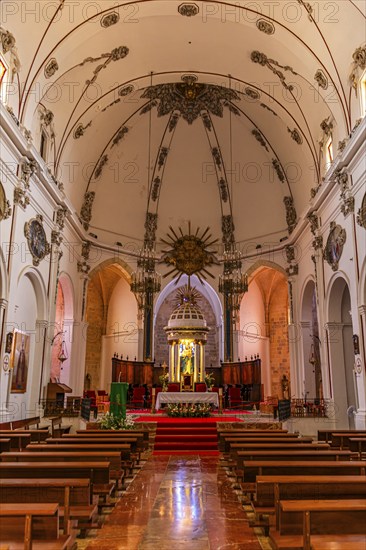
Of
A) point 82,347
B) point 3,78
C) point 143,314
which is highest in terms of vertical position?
point 3,78

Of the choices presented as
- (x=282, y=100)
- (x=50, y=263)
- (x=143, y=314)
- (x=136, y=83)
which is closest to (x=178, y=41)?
(x=136, y=83)

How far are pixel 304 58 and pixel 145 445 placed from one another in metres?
11.8

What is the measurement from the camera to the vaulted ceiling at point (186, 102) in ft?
42.9

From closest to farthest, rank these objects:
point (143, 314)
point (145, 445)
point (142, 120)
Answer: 1. point (145, 445)
2. point (142, 120)
3. point (143, 314)

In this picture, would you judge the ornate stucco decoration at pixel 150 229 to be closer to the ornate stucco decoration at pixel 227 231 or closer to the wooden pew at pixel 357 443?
the ornate stucco decoration at pixel 227 231

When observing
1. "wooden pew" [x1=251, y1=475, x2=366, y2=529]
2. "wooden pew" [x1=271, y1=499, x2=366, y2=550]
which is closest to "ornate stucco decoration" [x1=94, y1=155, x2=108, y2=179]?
"wooden pew" [x1=251, y1=475, x2=366, y2=529]

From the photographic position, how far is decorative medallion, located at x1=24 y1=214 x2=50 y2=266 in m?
13.7

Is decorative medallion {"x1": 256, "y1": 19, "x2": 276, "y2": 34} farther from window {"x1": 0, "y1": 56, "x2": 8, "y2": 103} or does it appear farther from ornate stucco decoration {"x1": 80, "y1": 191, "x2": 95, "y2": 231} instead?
ornate stucco decoration {"x1": 80, "y1": 191, "x2": 95, "y2": 231}

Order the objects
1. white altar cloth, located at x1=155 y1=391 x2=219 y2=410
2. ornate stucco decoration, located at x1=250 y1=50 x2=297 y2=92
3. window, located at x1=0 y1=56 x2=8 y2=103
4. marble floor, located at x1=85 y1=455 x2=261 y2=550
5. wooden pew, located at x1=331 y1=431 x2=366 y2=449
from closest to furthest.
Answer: marble floor, located at x1=85 y1=455 x2=261 y2=550 → wooden pew, located at x1=331 y1=431 x2=366 y2=449 → window, located at x1=0 y1=56 x2=8 y2=103 → ornate stucco decoration, located at x1=250 y1=50 x2=297 y2=92 → white altar cloth, located at x1=155 y1=391 x2=219 y2=410

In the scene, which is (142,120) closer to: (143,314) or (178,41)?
(178,41)

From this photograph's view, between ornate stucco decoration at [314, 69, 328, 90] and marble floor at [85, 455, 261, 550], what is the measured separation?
11.5 m

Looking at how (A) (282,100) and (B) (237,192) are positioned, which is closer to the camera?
(A) (282,100)

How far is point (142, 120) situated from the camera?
840 inches

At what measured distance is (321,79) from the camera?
555 inches
